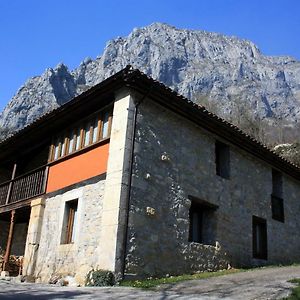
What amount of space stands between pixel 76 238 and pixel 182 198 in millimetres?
2898

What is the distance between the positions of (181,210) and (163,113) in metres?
2.59

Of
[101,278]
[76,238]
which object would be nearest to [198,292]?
[101,278]

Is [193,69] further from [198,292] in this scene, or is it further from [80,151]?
[198,292]

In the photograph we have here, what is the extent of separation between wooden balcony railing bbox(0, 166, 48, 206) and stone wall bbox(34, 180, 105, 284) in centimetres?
87

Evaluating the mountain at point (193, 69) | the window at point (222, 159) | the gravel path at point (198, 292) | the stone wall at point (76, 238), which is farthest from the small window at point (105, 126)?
the mountain at point (193, 69)

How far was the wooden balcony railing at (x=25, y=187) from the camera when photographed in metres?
13.2

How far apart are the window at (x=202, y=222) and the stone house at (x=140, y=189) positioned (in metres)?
0.03

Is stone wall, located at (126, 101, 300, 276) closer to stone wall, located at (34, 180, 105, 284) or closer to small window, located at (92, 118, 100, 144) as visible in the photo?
stone wall, located at (34, 180, 105, 284)

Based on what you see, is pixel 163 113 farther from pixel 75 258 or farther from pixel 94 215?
pixel 75 258

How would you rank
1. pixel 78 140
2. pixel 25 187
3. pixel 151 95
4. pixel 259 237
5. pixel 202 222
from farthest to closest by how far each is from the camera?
pixel 259 237
pixel 25 187
pixel 202 222
pixel 78 140
pixel 151 95

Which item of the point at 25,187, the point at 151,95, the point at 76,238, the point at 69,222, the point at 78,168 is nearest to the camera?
the point at 76,238

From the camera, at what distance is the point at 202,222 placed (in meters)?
12.4

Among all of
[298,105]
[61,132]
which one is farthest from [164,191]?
[298,105]

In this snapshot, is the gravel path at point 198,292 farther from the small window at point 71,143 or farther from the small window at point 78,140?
the small window at point 71,143
